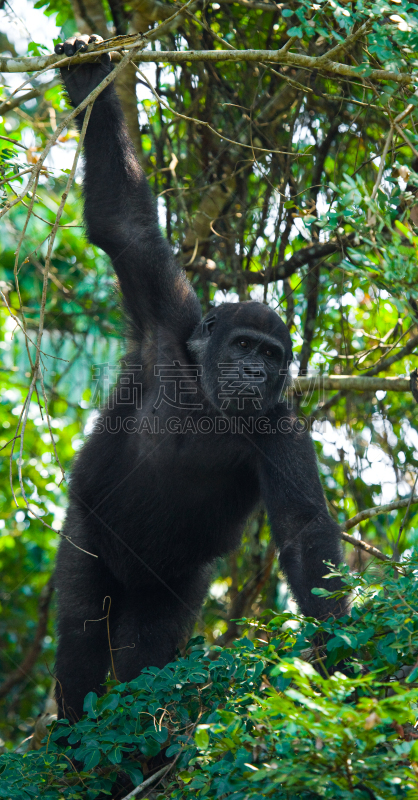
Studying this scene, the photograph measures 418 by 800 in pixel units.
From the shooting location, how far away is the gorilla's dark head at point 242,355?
4.07 metres

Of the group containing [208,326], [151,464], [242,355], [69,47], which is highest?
[69,47]

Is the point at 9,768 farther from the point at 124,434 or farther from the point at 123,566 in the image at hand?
the point at 124,434

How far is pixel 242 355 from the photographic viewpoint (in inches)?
167

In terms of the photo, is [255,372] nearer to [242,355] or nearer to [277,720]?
[242,355]

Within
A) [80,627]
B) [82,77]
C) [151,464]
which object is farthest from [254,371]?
[82,77]

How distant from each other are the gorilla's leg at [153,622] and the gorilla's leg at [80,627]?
0.13 meters

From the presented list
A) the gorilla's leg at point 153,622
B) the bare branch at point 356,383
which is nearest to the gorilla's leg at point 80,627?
the gorilla's leg at point 153,622

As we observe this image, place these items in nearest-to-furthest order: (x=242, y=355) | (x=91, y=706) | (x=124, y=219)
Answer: (x=91, y=706) < (x=242, y=355) < (x=124, y=219)

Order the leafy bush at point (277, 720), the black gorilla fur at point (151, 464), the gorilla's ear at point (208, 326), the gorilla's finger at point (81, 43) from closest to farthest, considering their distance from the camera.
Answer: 1. the leafy bush at point (277, 720)
2. the gorilla's finger at point (81, 43)
3. the black gorilla fur at point (151, 464)
4. the gorilla's ear at point (208, 326)

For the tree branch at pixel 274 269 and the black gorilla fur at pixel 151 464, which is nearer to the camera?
→ the black gorilla fur at pixel 151 464

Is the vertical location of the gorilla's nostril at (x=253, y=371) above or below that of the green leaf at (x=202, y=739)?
above

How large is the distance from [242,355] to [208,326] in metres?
0.31

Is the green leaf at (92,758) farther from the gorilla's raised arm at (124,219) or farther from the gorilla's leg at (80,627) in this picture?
the gorilla's raised arm at (124,219)

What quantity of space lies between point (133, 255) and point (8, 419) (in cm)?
442
